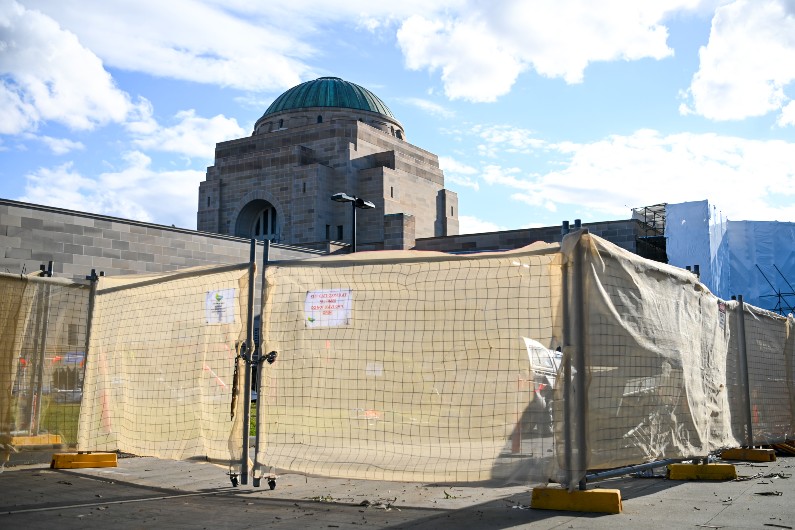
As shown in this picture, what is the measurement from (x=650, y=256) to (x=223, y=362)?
2954 centimetres

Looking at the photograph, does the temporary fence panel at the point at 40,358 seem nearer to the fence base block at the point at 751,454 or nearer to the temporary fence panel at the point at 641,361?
the temporary fence panel at the point at 641,361

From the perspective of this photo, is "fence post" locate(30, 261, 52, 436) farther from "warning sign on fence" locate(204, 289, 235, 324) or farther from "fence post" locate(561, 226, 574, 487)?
"fence post" locate(561, 226, 574, 487)

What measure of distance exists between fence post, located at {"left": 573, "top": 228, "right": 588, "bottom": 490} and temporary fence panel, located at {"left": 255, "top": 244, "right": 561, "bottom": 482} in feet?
0.56

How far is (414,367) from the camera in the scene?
646 centimetres

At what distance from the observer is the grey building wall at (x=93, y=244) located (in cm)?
2181

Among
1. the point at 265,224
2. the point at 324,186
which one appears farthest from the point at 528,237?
the point at 265,224

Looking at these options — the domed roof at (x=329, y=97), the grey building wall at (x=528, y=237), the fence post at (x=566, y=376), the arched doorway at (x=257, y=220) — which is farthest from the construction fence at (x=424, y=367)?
the domed roof at (x=329, y=97)

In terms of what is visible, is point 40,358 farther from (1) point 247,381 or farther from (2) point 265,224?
(2) point 265,224

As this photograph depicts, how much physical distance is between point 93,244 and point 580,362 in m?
21.1

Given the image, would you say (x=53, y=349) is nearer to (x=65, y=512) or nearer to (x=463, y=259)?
(x=65, y=512)

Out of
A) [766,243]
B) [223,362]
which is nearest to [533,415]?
[223,362]

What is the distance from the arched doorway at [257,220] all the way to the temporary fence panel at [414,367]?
40.2 m

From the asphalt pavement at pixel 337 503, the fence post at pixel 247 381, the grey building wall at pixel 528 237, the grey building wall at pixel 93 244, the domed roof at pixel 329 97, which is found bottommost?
the asphalt pavement at pixel 337 503

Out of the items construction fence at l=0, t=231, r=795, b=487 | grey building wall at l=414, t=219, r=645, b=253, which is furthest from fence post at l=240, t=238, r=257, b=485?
grey building wall at l=414, t=219, r=645, b=253
